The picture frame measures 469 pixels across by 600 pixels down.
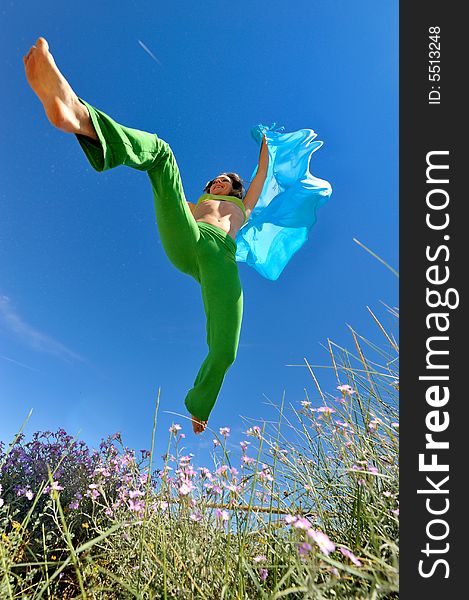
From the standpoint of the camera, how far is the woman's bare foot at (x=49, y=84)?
129cm

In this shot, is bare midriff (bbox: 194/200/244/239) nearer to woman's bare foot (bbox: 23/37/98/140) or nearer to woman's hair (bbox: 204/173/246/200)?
woman's hair (bbox: 204/173/246/200)

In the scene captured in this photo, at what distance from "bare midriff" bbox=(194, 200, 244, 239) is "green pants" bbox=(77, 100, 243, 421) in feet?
0.68

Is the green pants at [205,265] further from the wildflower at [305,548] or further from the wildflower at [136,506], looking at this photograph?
the wildflower at [305,548]

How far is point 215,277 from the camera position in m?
2.48

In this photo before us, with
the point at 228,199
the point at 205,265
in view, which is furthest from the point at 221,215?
the point at 205,265

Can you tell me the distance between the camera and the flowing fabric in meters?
3.31

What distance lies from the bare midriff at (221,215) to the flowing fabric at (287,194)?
18.9 inches

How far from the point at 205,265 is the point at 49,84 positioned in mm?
1360

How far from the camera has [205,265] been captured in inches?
98.0

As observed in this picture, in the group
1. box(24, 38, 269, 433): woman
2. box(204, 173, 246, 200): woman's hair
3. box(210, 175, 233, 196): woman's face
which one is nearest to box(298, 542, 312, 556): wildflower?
box(24, 38, 269, 433): woman

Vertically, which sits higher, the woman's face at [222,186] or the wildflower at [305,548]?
the woman's face at [222,186]

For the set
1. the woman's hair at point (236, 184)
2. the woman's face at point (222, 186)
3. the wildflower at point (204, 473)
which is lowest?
the wildflower at point (204, 473)

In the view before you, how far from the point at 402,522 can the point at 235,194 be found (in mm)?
2902

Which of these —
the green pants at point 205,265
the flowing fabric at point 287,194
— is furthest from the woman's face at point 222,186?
the green pants at point 205,265
